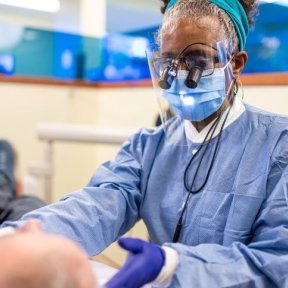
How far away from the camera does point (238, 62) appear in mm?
1059

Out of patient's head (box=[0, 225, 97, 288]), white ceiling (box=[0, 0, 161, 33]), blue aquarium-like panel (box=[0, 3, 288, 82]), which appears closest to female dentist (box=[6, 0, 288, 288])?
patient's head (box=[0, 225, 97, 288])

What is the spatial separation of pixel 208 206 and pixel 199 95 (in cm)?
25

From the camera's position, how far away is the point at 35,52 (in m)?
2.96

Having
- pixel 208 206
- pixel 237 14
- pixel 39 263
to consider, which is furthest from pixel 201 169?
pixel 39 263

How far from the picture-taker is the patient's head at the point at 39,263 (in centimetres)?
46

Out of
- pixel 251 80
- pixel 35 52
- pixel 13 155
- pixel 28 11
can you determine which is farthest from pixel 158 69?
pixel 28 11

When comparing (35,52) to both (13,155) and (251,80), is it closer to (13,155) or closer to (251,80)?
(13,155)

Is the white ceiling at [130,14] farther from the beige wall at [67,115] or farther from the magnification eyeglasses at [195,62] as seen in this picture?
the magnification eyeglasses at [195,62]

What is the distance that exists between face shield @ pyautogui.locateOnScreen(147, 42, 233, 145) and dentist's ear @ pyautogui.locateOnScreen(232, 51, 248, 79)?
0.03m

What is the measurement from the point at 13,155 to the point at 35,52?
96 cm

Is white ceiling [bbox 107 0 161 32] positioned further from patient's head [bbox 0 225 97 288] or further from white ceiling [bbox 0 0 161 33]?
patient's head [bbox 0 225 97 288]

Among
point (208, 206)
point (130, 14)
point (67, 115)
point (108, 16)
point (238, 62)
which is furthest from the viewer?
point (130, 14)

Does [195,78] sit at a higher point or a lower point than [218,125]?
higher

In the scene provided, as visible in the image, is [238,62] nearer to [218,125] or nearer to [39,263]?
[218,125]
